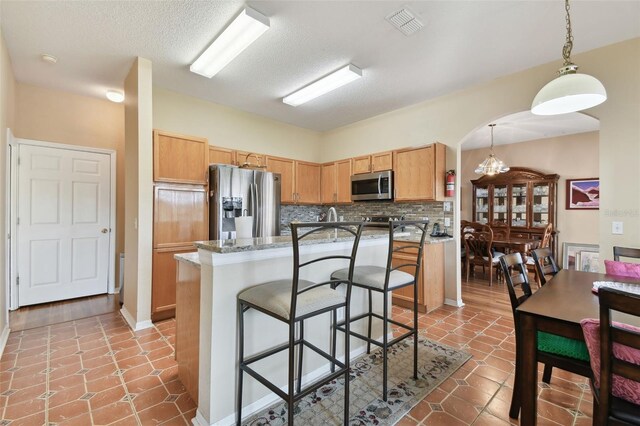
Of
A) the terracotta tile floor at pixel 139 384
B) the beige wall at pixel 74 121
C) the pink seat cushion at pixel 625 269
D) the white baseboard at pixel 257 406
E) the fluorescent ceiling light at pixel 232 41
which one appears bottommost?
the terracotta tile floor at pixel 139 384

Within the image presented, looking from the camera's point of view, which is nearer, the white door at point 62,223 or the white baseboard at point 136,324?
the white baseboard at point 136,324

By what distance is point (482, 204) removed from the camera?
6.52 m

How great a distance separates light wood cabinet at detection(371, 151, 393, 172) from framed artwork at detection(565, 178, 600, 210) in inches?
158

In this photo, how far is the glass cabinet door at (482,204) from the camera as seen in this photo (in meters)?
6.43

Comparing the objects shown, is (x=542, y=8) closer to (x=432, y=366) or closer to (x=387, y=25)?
(x=387, y=25)

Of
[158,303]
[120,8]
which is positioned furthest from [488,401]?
[120,8]

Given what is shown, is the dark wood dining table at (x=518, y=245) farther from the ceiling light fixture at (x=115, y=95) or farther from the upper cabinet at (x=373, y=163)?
the ceiling light fixture at (x=115, y=95)

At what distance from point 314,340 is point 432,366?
958mm

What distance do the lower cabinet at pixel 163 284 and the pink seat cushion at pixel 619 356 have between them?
3.31 m

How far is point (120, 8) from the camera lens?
213 cm

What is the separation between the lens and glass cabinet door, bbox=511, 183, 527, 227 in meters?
5.88

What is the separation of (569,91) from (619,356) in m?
1.38

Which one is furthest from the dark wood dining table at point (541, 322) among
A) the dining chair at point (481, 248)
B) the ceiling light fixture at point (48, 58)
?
the ceiling light fixture at point (48, 58)

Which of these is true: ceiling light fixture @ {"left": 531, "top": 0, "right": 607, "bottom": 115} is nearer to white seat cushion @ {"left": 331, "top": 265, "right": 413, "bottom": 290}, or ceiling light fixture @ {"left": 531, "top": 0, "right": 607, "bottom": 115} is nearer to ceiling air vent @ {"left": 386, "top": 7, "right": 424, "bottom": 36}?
ceiling air vent @ {"left": 386, "top": 7, "right": 424, "bottom": 36}
